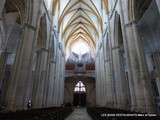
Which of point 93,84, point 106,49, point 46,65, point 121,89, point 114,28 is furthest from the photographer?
point 93,84

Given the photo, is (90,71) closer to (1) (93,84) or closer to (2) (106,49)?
(1) (93,84)

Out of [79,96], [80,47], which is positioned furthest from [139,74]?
[80,47]

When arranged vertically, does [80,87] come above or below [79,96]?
above

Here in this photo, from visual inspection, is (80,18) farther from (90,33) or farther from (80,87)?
(80,87)

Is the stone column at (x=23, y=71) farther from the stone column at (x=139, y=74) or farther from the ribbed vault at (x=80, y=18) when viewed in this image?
the ribbed vault at (x=80, y=18)

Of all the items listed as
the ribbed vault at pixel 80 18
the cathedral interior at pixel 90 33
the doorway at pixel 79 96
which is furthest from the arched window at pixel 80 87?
the cathedral interior at pixel 90 33

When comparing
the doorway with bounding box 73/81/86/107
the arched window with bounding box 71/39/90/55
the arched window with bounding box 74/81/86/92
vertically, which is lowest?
the doorway with bounding box 73/81/86/107

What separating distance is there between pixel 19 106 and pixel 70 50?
29.1 meters

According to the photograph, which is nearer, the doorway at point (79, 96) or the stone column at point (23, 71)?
the stone column at point (23, 71)

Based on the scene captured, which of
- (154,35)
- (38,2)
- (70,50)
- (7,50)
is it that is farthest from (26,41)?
(70,50)

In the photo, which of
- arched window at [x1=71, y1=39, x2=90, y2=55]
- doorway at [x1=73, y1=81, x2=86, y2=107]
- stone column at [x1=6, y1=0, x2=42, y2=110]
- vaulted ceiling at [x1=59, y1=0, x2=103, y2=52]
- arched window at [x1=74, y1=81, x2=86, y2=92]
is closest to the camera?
stone column at [x1=6, y1=0, x2=42, y2=110]

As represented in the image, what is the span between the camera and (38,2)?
38.0 feet

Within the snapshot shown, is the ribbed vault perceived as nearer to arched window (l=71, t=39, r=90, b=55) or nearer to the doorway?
arched window (l=71, t=39, r=90, b=55)

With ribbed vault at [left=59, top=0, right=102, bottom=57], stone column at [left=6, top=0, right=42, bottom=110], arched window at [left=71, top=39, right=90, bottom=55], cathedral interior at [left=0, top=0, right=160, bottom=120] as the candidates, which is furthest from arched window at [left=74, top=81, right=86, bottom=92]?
stone column at [left=6, top=0, right=42, bottom=110]
